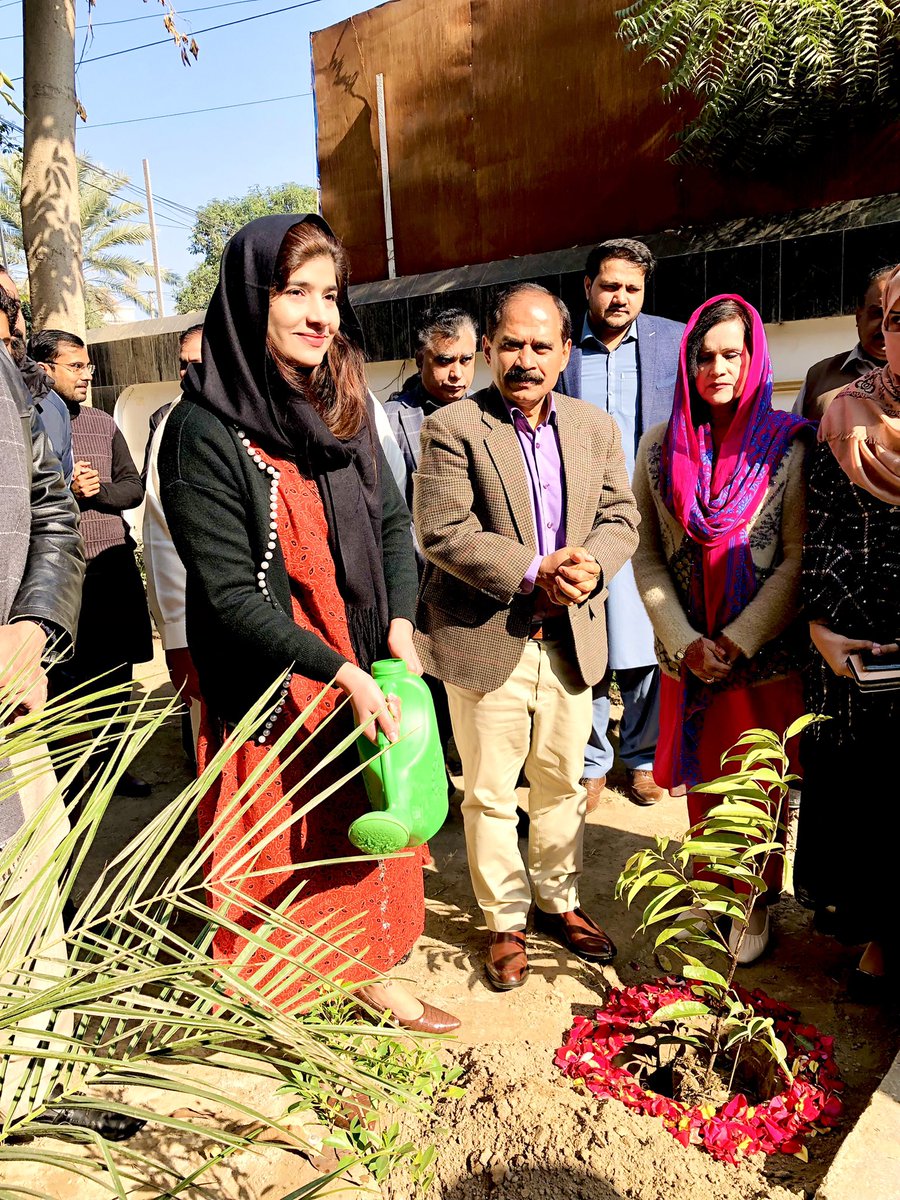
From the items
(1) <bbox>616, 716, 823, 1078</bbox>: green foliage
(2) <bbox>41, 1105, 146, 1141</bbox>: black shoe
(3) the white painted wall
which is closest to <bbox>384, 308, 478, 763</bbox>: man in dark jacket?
(1) <bbox>616, 716, 823, 1078</bbox>: green foliage

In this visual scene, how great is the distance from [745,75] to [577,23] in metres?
2.14

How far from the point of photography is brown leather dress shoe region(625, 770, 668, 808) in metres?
3.71

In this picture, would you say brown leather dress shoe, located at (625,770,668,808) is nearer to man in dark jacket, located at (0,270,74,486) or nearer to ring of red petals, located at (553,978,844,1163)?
ring of red petals, located at (553,978,844,1163)

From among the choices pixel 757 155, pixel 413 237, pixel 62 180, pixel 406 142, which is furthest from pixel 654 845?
pixel 406 142

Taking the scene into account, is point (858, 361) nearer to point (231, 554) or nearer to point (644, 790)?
point (644, 790)

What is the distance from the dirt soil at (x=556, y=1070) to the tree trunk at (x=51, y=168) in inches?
170

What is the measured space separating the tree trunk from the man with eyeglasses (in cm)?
221

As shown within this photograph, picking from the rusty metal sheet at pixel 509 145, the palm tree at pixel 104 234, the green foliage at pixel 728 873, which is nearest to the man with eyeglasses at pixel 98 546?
the green foliage at pixel 728 873

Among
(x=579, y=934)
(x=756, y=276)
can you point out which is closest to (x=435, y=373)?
(x=579, y=934)

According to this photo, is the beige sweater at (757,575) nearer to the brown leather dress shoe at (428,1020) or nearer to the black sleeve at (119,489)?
the brown leather dress shoe at (428,1020)

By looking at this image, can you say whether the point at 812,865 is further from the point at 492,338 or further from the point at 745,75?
the point at 745,75

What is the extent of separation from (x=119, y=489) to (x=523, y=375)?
242 cm

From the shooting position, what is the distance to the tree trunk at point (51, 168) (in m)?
5.69

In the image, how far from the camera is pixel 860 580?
2.21 metres
